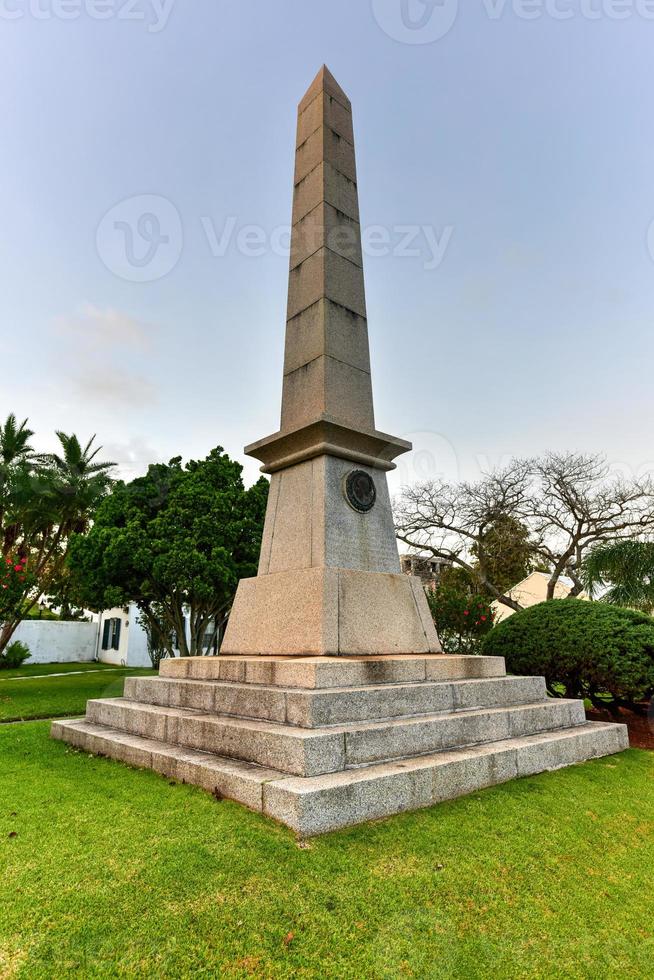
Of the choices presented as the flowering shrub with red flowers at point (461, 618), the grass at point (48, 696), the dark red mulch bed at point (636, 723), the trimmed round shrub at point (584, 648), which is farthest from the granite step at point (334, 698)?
the flowering shrub with red flowers at point (461, 618)

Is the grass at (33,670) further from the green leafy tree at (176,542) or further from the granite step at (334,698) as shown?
the granite step at (334,698)

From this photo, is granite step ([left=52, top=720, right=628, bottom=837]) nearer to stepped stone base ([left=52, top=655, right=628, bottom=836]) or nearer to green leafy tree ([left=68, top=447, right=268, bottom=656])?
stepped stone base ([left=52, top=655, right=628, bottom=836])

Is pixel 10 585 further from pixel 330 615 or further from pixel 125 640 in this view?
pixel 125 640

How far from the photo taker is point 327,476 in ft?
21.5

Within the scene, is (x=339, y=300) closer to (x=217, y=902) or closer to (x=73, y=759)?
(x=73, y=759)

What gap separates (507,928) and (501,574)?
28672 mm

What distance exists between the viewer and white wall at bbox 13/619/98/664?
30.3m

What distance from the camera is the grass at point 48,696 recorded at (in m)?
11.2

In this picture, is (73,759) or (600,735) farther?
(600,735)

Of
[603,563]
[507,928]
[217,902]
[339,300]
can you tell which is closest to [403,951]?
[507,928]

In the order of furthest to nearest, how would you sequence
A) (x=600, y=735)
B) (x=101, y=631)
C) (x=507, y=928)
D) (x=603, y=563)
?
(x=101, y=631)
(x=603, y=563)
(x=600, y=735)
(x=507, y=928)

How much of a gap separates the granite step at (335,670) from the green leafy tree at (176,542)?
7435 millimetres

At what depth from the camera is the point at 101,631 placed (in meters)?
32.6

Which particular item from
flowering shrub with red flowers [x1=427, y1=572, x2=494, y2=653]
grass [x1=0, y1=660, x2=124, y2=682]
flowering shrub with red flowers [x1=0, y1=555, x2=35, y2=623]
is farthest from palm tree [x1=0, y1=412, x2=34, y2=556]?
flowering shrub with red flowers [x1=427, y1=572, x2=494, y2=653]
